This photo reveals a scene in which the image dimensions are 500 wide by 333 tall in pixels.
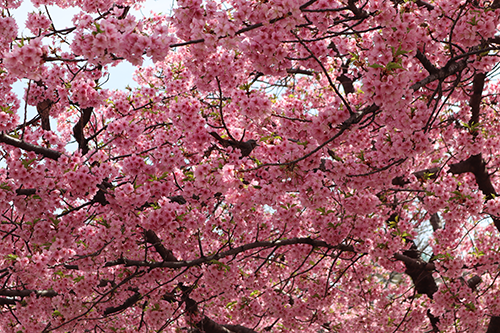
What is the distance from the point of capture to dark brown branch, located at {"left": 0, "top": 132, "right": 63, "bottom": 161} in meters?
4.52

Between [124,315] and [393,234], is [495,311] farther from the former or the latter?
[124,315]

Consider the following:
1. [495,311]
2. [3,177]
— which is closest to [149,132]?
[3,177]

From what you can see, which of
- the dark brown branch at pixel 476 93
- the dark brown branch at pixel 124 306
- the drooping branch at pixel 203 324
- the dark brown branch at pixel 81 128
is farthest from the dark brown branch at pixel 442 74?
the dark brown branch at pixel 81 128

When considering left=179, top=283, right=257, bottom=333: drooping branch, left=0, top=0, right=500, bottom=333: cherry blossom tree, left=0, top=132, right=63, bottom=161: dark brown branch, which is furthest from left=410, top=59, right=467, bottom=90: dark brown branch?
left=179, top=283, right=257, bottom=333: drooping branch

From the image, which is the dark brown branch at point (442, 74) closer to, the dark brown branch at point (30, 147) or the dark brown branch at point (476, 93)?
the dark brown branch at point (476, 93)

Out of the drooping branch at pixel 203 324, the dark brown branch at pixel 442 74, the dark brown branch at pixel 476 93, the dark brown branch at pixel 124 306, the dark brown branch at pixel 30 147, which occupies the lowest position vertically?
the drooping branch at pixel 203 324

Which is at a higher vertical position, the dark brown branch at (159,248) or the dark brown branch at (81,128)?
the dark brown branch at (81,128)

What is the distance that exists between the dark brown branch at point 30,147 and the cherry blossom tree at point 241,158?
0.02m

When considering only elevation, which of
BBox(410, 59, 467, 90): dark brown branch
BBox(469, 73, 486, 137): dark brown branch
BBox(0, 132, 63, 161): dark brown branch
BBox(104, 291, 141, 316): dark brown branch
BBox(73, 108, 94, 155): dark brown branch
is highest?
BBox(73, 108, 94, 155): dark brown branch

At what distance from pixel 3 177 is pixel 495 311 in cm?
869

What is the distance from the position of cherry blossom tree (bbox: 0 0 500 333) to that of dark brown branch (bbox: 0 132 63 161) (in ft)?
0.06

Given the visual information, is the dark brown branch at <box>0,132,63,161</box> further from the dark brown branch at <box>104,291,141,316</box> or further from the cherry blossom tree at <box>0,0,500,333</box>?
the dark brown branch at <box>104,291,141,316</box>

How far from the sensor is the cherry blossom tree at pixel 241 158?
356 cm

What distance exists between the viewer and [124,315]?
940cm
